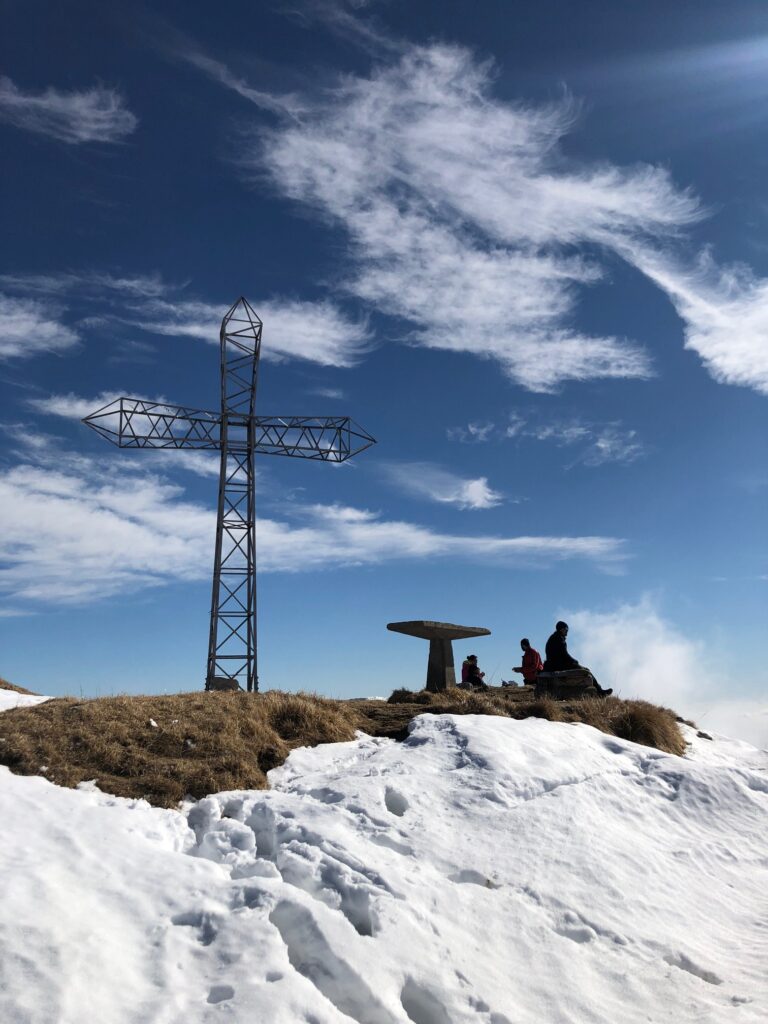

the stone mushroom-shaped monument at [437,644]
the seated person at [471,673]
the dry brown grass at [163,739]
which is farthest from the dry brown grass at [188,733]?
the seated person at [471,673]

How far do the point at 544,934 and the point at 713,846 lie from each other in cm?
425

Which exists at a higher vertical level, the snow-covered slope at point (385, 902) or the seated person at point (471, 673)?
the seated person at point (471, 673)

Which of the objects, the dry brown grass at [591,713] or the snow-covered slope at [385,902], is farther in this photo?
the dry brown grass at [591,713]

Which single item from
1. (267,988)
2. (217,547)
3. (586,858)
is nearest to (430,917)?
(267,988)

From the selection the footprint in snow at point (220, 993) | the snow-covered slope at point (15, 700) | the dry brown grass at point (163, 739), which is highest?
the snow-covered slope at point (15, 700)

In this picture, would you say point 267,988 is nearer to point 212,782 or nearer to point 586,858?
point 212,782

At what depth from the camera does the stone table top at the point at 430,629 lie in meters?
18.6

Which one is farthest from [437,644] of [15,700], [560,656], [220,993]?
[220,993]

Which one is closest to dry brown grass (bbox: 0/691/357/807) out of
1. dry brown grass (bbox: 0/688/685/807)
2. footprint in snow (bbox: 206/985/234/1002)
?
dry brown grass (bbox: 0/688/685/807)

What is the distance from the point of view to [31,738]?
31.1 ft

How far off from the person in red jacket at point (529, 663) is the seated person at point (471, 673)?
1013 millimetres

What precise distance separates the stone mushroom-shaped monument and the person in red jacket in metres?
1.96

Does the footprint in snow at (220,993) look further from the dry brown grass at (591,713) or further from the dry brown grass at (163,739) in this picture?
the dry brown grass at (591,713)

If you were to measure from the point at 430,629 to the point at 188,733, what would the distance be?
905 centimetres
